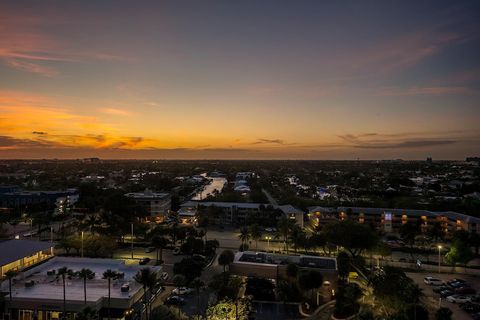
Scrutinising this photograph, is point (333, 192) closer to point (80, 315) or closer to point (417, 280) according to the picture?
point (417, 280)

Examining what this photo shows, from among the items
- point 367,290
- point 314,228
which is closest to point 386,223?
point 314,228

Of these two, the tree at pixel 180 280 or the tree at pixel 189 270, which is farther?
the tree at pixel 189 270

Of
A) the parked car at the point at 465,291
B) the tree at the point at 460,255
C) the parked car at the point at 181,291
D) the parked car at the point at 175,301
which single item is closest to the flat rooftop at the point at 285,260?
the parked car at the point at 181,291

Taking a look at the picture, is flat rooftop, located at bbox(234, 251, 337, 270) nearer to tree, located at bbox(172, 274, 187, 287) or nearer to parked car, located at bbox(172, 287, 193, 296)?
parked car, located at bbox(172, 287, 193, 296)

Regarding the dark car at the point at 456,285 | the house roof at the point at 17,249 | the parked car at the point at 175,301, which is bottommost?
the dark car at the point at 456,285

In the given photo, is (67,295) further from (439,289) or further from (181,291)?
(439,289)

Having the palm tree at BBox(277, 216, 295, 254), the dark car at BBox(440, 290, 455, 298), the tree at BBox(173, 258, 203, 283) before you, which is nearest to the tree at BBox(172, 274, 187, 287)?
the tree at BBox(173, 258, 203, 283)

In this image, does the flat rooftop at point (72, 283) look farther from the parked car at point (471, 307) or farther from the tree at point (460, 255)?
the tree at point (460, 255)
